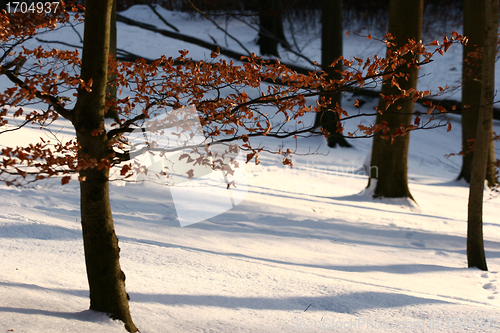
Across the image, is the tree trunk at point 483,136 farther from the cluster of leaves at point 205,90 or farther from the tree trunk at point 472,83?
the tree trunk at point 472,83

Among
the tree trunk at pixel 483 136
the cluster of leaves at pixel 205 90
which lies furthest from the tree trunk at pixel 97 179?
the tree trunk at pixel 483 136

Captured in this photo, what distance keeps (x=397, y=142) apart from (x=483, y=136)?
267 cm

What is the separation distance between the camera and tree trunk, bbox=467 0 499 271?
450 cm

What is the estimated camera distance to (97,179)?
2447mm

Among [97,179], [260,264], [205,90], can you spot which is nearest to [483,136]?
[260,264]

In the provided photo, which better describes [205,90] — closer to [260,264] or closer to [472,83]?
[260,264]

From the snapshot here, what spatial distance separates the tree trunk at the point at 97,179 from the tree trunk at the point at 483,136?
4113mm

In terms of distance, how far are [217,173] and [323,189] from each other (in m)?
2.21

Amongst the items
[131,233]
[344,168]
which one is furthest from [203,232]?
[344,168]

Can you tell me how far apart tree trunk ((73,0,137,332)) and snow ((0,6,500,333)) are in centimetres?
14

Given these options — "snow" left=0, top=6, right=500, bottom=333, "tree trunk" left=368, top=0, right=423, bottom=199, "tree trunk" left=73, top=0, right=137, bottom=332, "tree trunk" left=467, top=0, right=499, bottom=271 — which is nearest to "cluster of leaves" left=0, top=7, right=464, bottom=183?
"tree trunk" left=73, top=0, right=137, bottom=332

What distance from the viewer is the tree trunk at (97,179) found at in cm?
235

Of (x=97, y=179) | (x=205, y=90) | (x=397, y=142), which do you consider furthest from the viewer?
(x=397, y=142)

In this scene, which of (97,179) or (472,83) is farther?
(472,83)
